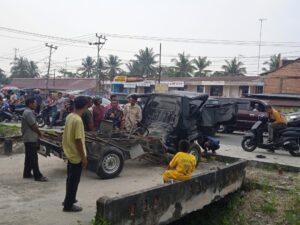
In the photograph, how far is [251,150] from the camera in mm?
11984

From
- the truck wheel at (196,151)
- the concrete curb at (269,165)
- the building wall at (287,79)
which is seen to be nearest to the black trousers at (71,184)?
the truck wheel at (196,151)

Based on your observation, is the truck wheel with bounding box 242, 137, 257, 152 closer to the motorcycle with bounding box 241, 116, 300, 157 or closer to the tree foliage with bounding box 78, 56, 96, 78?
the motorcycle with bounding box 241, 116, 300, 157

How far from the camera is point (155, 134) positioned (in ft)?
30.1

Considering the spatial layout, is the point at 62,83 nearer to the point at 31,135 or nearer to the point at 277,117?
the point at 277,117

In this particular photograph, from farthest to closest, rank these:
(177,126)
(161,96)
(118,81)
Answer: (118,81) < (161,96) < (177,126)

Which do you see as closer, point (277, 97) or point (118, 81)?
point (277, 97)

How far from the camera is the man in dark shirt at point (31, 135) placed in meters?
7.15

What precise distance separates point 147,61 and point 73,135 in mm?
56303

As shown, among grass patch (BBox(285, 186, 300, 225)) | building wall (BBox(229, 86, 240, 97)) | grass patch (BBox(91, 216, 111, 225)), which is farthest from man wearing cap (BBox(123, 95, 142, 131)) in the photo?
building wall (BBox(229, 86, 240, 97))

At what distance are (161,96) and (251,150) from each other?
3.94 m

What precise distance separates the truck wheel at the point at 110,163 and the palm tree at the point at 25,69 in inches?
2908

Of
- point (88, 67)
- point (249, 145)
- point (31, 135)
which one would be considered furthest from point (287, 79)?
point (88, 67)

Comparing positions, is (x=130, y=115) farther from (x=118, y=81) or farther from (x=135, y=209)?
(x=118, y=81)

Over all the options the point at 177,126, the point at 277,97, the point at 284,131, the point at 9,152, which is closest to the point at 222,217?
the point at 177,126
